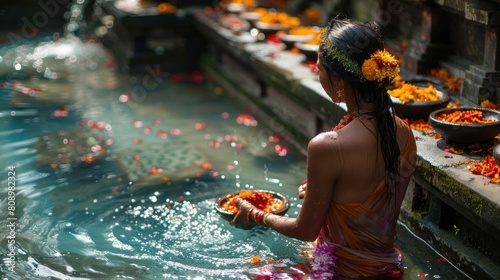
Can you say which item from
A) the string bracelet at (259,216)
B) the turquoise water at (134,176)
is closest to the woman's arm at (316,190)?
the string bracelet at (259,216)

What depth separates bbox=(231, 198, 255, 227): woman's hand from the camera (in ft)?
15.6

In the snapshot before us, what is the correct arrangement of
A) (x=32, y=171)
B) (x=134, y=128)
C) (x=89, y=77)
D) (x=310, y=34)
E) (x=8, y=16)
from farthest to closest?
1. (x=8, y=16)
2. (x=89, y=77)
3. (x=310, y=34)
4. (x=134, y=128)
5. (x=32, y=171)

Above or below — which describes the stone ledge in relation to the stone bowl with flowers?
below

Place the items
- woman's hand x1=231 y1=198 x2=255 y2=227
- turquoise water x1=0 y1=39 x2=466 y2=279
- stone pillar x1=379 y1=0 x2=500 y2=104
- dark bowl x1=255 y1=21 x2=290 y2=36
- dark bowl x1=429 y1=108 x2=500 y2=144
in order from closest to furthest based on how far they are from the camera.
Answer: woman's hand x1=231 y1=198 x2=255 y2=227, turquoise water x1=0 y1=39 x2=466 y2=279, dark bowl x1=429 y1=108 x2=500 y2=144, stone pillar x1=379 y1=0 x2=500 y2=104, dark bowl x1=255 y1=21 x2=290 y2=36

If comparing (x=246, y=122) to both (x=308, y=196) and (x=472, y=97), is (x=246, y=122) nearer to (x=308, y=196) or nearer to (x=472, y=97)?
(x=472, y=97)

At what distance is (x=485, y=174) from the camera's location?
4.79 metres

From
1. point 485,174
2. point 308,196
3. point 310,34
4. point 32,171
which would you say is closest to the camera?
point 308,196

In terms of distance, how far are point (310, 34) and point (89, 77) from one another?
3.30m

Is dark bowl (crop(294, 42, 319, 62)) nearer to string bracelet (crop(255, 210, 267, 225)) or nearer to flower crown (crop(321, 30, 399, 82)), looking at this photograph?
string bracelet (crop(255, 210, 267, 225))

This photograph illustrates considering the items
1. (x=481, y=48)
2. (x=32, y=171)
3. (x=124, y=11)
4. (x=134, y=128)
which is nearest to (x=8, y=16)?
(x=124, y=11)

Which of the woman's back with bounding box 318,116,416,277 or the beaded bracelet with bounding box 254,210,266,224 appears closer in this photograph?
the woman's back with bounding box 318,116,416,277

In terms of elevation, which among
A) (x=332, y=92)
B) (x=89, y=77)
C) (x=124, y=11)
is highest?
(x=332, y=92)

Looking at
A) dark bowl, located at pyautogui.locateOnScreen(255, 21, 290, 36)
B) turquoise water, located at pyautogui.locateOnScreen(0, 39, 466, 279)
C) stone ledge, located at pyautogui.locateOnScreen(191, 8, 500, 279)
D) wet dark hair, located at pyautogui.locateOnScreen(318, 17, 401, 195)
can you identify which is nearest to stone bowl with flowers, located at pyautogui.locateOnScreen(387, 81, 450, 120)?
stone ledge, located at pyautogui.locateOnScreen(191, 8, 500, 279)

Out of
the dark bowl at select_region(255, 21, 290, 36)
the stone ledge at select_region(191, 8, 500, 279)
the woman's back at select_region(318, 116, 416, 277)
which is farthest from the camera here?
the dark bowl at select_region(255, 21, 290, 36)
